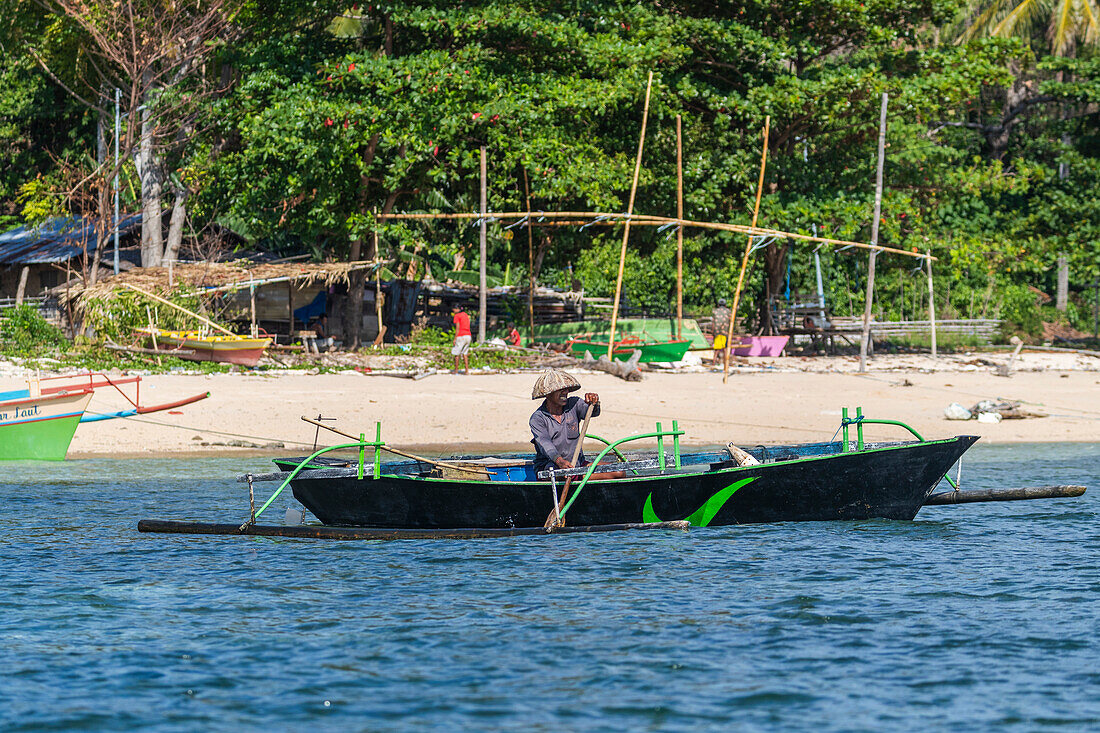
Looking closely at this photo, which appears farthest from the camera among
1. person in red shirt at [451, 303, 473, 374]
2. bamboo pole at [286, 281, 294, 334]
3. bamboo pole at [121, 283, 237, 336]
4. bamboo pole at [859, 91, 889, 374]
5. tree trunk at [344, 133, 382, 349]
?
tree trunk at [344, 133, 382, 349]

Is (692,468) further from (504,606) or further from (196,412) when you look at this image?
(196,412)

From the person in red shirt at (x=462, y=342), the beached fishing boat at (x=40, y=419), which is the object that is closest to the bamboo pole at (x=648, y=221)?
the person in red shirt at (x=462, y=342)

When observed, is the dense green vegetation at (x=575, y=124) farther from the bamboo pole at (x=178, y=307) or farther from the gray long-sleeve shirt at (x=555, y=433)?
the gray long-sleeve shirt at (x=555, y=433)

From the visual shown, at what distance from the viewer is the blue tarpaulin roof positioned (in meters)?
32.7

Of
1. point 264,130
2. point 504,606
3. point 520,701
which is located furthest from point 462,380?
point 520,701

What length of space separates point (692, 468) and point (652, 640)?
3.38m

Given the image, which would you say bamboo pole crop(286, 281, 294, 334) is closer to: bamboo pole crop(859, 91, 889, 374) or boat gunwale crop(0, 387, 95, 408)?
boat gunwale crop(0, 387, 95, 408)

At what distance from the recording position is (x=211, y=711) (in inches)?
284

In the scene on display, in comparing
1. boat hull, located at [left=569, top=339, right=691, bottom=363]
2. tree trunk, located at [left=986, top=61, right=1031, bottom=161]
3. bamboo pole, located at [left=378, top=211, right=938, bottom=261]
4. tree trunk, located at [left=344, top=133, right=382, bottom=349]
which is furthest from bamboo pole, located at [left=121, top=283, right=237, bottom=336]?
tree trunk, located at [left=986, top=61, right=1031, bottom=161]

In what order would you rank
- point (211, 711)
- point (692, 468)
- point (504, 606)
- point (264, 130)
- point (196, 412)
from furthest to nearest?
point (264, 130)
point (196, 412)
point (692, 468)
point (504, 606)
point (211, 711)

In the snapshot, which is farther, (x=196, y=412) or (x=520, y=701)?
(x=196, y=412)

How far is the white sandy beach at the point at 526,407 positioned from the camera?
1856 centimetres

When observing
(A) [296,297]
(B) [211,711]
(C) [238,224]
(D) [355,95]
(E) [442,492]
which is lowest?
(B) [211,711]

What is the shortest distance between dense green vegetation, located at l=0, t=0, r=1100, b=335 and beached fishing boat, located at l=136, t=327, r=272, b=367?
15.2ft
